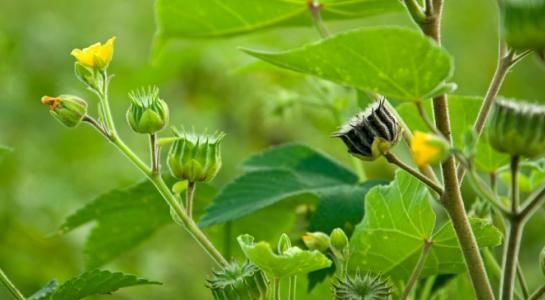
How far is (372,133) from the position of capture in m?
0.70

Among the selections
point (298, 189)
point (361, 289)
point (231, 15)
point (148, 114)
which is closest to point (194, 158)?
point (148, 114)

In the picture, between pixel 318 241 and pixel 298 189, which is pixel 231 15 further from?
pixel 318 241

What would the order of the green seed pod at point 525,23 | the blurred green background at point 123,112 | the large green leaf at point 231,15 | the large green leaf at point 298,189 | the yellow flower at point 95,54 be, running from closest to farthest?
the green seed pod at point 525,23
the yellow flower at point 95,54
the large green leaf at point 298,189
the large green leaf at point 231,15
the blurred green background at point 123,112

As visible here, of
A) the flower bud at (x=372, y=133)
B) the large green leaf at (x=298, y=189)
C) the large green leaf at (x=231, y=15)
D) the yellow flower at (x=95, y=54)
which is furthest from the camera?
the large green leaf at (x=231, y=15)

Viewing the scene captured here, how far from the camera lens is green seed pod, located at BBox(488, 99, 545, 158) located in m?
0.61

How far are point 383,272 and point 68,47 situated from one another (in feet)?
5.48

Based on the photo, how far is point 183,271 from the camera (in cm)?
171

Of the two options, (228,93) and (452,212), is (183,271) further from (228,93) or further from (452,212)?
(452,212)

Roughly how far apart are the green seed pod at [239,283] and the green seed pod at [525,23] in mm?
231

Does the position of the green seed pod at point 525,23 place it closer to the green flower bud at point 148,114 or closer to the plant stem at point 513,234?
the plant stem at point 513,234

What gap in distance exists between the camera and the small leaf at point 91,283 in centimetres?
79

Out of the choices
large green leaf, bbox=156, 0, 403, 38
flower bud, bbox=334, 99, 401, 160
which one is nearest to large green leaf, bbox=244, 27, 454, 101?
flower bud, bbox=334, 99, 401, 160

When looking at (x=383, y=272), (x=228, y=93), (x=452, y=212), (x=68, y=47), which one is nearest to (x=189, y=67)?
(x=228, y=93)

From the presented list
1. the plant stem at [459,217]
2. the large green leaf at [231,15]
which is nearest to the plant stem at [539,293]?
the plant stem at [459,217]
